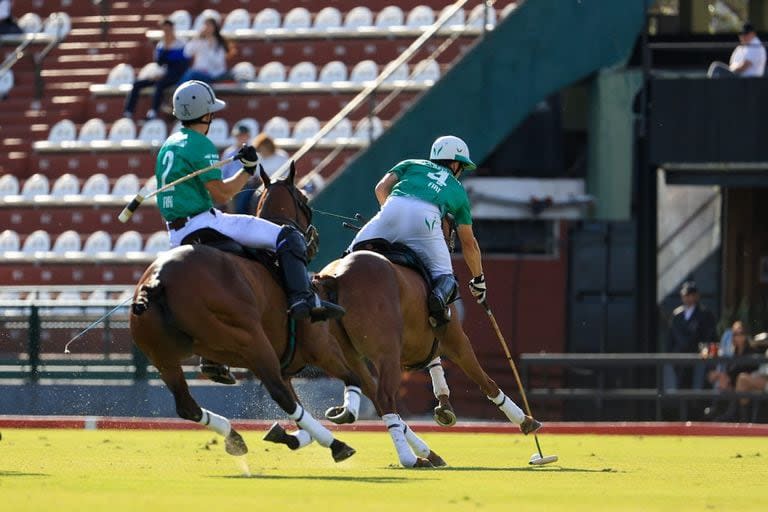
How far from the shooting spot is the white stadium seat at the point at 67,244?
23578 millimetres

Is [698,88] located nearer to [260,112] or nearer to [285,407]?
[260,112]

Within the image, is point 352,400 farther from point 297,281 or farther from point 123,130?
point 123,130

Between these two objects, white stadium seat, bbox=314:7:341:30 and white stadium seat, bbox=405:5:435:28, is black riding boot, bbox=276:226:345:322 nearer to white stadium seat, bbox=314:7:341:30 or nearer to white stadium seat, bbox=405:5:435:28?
white stadium seat, bbox=405:5:435:28

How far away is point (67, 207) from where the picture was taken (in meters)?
24.3

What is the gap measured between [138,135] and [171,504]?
55.4 feet

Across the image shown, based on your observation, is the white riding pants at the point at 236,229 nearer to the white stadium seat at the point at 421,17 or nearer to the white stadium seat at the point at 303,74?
the white stadium seat at the point at 303,74

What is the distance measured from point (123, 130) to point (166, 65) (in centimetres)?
109

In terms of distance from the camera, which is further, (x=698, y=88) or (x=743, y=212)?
(x=743, y=212)

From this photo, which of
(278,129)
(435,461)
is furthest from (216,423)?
(278,129)

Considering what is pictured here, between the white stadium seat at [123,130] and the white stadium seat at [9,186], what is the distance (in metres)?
1.41

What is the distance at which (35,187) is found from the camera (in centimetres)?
2472

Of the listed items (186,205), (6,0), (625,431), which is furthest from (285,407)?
(6,0)

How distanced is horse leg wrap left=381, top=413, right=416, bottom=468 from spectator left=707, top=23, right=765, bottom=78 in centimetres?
1199

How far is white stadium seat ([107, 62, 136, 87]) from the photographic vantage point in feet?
86.0
